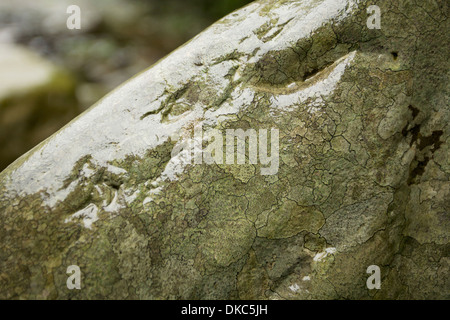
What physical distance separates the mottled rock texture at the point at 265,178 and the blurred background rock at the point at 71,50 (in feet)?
6.73

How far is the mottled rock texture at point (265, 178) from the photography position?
1549mm

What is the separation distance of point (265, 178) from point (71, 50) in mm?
5121

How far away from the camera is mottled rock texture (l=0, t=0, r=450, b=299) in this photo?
155 cm

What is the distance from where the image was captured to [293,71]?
69.3 inches

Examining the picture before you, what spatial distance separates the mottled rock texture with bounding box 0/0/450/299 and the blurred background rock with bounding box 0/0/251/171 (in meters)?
2.05

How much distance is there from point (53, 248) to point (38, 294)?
192mm

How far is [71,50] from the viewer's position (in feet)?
18.5

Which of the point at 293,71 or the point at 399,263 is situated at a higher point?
the point at 293,71

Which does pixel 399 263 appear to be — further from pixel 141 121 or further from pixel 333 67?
pixel 141 121

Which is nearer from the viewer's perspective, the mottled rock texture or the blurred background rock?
the mottled rock texture

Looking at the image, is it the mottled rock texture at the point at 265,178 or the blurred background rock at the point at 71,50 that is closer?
the mottled rock texture at the point at 265,178

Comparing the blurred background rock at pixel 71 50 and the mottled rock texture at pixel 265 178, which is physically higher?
the blurred background rock at pixel 71 50

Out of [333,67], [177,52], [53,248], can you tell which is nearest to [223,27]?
[177,52]

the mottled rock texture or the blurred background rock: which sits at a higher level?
the blurred background rock
